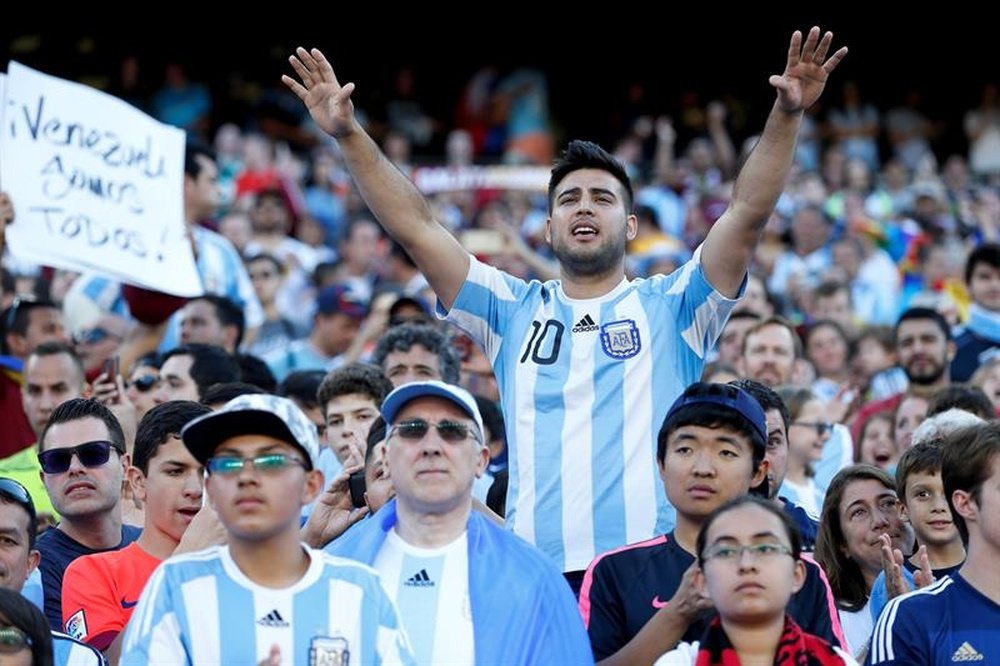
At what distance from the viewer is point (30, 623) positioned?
4910 millimetres

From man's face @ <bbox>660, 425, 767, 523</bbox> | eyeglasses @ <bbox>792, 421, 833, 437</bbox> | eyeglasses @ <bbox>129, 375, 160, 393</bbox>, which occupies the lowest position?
man's face @ <bbox>660, 425, 767, 523</bbox>

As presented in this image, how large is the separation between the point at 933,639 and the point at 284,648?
1.96 metres

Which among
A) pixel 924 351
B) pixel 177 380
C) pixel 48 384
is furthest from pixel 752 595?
pixel 924 351

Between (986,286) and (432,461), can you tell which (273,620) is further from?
(986,286)

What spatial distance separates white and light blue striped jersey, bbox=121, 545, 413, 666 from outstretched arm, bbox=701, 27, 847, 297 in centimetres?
196

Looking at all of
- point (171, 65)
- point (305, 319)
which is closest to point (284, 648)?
point (305, 319)

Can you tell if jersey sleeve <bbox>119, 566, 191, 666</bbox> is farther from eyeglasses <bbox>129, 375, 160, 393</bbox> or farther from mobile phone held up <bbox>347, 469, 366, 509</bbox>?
eyeglasses <bbox>129, 375, 160, 393</bbox>

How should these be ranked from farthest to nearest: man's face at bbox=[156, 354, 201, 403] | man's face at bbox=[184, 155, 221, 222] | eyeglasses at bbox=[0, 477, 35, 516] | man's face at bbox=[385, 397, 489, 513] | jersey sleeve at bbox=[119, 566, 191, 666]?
man's face at bbox=[184, 155, 221, 222], man's face at bbox=[156, 354, 201, 403], eyeglasses at bbox=[0, 477, 35, 516], man's face at bbox=[385, 397, 489, 513], jersey sleeve at bbox=[119, 566, 191, 666]

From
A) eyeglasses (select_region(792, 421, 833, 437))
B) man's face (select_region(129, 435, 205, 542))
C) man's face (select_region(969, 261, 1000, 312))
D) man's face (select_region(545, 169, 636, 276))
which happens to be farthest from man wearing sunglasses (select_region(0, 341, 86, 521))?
man's face (select_region(969, 261, 1000, 312))

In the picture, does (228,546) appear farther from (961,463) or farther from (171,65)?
(171,65)

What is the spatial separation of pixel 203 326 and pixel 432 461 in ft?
16.3

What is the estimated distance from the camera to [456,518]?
5.30m

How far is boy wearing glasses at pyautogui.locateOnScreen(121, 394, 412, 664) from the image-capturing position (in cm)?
468

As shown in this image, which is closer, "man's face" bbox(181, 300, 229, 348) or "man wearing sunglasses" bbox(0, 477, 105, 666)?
"man wearing sunglasses" bbox(0, 477, 105, 666)
